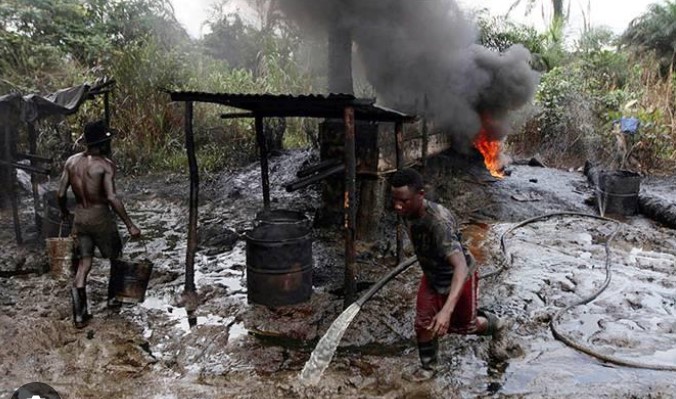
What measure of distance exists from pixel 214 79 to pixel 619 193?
10.4 m

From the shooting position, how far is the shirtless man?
17.0 ft

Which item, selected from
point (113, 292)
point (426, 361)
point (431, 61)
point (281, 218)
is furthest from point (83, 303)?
point (431, 61)

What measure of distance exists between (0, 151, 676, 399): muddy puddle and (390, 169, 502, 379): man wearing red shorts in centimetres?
40

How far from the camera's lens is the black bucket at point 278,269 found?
18.4 ft

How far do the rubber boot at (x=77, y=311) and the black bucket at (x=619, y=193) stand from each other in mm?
9103

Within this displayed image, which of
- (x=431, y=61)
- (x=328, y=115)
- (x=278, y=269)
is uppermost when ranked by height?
(x=431, y=61)

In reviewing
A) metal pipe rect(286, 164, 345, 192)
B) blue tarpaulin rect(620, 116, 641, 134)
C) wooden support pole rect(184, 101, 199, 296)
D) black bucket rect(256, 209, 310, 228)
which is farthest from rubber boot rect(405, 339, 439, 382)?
blue tarpaulin rect(620, 116, 641, 134)

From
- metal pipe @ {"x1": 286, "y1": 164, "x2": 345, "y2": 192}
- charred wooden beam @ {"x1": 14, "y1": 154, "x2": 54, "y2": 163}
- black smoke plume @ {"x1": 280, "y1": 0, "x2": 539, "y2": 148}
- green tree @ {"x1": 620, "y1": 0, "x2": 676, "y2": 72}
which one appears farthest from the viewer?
green tree @ {"x1": 620, "y1": 0, "x2": 676, "y2": 72}

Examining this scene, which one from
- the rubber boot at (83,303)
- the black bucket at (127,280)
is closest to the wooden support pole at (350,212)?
the black bucket at (127,280)

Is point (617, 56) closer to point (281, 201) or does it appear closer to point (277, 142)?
point (277, 142)

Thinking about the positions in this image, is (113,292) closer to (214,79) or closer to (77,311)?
(77,311)

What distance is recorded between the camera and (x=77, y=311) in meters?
5.19

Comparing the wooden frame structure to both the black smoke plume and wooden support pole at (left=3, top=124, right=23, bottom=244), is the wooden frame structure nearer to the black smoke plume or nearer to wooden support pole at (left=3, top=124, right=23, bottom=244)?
wooden support pole at (left=3, top=124, right=23, bottom=244)

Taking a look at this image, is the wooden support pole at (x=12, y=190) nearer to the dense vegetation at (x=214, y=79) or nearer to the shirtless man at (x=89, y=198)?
the shirtless man at (x=89, y=198)
